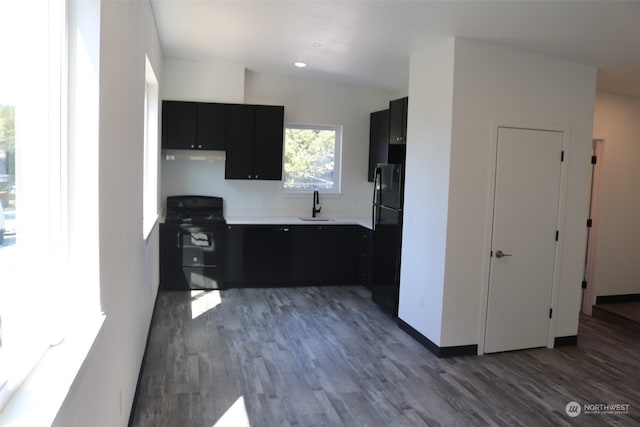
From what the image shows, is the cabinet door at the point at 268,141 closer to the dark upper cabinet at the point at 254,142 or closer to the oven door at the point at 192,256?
the dark upper cabinet at the point at 254,142

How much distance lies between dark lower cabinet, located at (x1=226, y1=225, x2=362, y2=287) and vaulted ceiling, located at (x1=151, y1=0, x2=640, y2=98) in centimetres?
207

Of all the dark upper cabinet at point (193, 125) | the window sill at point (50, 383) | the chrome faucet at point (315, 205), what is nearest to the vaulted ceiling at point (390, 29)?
the dark upper cabinet at point (193, 125)

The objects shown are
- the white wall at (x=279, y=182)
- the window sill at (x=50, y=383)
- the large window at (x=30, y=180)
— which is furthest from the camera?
the white wall at (x=279, y=182)

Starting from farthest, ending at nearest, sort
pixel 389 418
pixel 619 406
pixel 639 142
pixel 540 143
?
pixel 639 142
pixel 540 143
pixel 619 406
pixel 389 418

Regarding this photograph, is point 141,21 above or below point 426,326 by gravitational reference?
above

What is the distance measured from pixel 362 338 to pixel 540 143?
2380 mm

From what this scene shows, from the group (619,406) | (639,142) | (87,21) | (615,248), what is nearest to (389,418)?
(619,406)

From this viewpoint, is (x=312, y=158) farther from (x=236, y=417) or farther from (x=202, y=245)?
(x=236, y=417)

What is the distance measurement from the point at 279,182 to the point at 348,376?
11.5ft

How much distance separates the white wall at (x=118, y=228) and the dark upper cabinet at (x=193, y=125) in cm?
245

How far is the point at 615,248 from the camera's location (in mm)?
5840

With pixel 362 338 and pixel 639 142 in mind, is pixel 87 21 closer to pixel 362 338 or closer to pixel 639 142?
pixel 362 338

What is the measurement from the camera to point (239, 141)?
19.7 ft

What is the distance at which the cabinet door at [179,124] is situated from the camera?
18.8 ft
